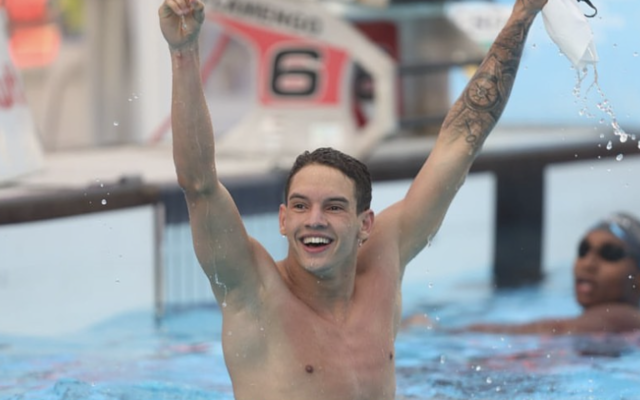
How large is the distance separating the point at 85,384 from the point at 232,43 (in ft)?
13.8

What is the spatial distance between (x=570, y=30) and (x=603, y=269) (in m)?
2.06

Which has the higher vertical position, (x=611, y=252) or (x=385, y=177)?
(x=385, y=177)

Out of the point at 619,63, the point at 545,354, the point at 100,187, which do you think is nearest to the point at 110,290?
the point at 100,187

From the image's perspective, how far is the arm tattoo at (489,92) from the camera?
3559mm

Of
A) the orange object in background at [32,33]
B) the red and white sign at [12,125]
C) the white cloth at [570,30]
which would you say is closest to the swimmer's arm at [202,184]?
the white cloth at [570,30]

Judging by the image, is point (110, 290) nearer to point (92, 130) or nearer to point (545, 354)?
point (545, 354)


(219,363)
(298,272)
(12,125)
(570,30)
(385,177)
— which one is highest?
(570,30)

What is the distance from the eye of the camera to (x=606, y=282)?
5418 mm

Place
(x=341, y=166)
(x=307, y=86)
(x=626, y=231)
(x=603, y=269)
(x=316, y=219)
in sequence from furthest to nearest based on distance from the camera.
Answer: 1. (x=307, y=86)
2. (x=626, y=231)
3. (x=603, y=269)
4. (x=341, y=166)
5. (x=316, y=219)

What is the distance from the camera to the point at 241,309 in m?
3.06

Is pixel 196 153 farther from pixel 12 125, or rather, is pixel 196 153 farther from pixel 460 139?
pixel 12 125

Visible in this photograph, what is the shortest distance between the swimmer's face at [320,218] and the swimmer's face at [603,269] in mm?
2574

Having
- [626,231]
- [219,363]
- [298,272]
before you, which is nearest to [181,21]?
[298,272]

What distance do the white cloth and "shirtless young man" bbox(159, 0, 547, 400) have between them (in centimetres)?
73
